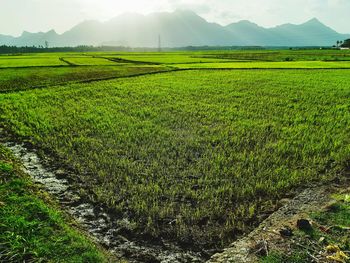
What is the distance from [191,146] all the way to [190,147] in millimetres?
49

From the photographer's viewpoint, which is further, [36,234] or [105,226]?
[105,226]

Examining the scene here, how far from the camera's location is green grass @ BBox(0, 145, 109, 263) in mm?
4344

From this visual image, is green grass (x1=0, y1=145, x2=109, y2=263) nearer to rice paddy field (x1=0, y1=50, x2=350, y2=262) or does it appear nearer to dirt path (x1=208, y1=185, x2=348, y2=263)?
rice paddy field (x1=0, y1=50, x2=350, y2=262)

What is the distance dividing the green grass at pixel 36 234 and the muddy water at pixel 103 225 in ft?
0.97

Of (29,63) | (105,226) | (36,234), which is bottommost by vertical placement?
(105,226)

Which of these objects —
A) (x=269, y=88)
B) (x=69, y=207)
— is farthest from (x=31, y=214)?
(x=269, y=88)

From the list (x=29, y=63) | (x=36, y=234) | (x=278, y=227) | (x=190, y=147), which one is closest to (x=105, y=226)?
(x=36, y=234)

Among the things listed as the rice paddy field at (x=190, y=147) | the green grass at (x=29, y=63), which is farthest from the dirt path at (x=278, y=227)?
the green grass at (x=29, y=63)

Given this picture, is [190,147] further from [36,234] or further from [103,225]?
[36,234]

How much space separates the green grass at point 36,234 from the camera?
14.3 ft

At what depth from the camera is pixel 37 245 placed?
448 centimetres

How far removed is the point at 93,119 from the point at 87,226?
6642 mm

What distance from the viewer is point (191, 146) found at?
8.98 metres

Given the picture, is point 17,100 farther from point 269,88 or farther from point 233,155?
point 269,88
